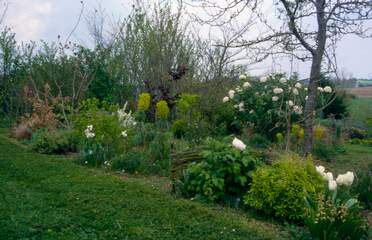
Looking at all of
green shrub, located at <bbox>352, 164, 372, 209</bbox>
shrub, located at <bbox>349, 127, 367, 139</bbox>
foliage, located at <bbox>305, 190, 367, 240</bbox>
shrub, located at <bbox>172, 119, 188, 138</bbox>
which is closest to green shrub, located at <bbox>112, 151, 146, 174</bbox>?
shrub, located at <bbox>172, 119, 188, 138</bbox>

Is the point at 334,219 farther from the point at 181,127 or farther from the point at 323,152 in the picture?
the point at 181,127

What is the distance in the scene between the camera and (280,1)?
7.41m

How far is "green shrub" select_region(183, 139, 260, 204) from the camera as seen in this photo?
5668mm

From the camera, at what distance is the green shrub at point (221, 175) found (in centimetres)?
567

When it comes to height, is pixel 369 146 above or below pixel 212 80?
below

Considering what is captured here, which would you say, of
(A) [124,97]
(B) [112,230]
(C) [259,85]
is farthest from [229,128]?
(B) [112,230]

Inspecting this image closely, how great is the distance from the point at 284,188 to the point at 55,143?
567 centimetres

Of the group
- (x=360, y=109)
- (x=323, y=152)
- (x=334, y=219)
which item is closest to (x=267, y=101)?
(x=323, y=152)

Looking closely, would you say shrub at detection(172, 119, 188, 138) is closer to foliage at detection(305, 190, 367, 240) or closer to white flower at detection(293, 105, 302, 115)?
white flower at detection(293, 105, 302, 115)

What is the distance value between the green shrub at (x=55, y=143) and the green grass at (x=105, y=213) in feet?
7.86

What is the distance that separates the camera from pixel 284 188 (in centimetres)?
518

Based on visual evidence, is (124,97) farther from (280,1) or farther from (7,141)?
(280,1)

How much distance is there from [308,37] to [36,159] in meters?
5.08

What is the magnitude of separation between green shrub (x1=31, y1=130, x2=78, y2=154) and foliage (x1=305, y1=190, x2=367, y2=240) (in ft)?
20.4
